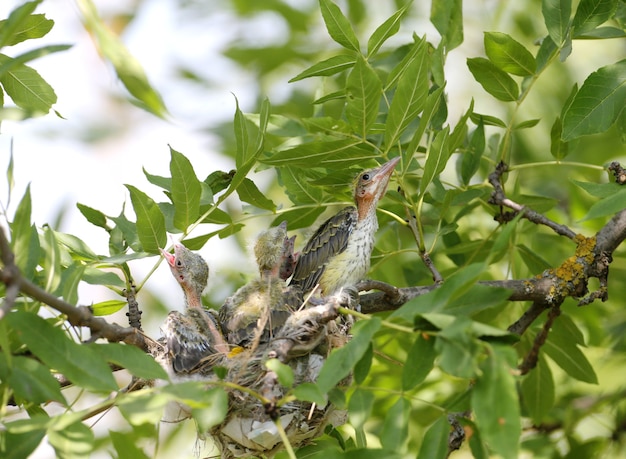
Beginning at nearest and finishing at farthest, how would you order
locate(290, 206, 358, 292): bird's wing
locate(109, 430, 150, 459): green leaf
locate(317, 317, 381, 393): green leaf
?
locate(317, 317, 381, 393): green leaf < locate(109, 430, 150, 459): green leaf < locate(290, 206, 358, 292): bird's wing

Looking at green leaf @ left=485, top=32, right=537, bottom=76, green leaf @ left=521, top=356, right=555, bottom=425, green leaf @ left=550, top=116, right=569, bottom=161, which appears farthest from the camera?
green leaf @ left=521, top=356, right=555, bottom=425

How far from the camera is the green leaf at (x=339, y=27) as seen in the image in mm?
2973

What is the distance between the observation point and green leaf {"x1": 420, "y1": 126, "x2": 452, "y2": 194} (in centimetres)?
288

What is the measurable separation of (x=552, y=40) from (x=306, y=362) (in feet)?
5.34

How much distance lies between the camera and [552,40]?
10.9 feet

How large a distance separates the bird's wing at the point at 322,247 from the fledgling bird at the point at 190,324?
0.48 meters

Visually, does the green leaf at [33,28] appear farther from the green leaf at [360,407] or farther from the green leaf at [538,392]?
the green leaf at [538,392]

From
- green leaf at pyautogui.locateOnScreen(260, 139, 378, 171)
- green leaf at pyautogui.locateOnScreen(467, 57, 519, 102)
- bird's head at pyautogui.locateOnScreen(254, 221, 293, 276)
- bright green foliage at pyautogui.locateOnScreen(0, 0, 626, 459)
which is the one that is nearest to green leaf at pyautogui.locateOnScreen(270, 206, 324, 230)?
bright green foliage at pyautogui.locateOnScreen(0, 0, 626, 459)

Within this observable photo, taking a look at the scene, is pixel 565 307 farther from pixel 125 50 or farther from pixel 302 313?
pixel 125 50

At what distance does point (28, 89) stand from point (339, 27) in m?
1.17

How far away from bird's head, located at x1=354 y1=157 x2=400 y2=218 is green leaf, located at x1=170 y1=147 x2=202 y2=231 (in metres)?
1.07

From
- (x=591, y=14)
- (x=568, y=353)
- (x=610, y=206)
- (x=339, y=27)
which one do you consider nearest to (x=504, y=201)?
(x=568, y=353)

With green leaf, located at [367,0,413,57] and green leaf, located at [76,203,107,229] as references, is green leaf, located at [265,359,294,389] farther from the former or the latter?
green leaf, located at [76,203,107,229]

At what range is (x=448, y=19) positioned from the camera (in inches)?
138
